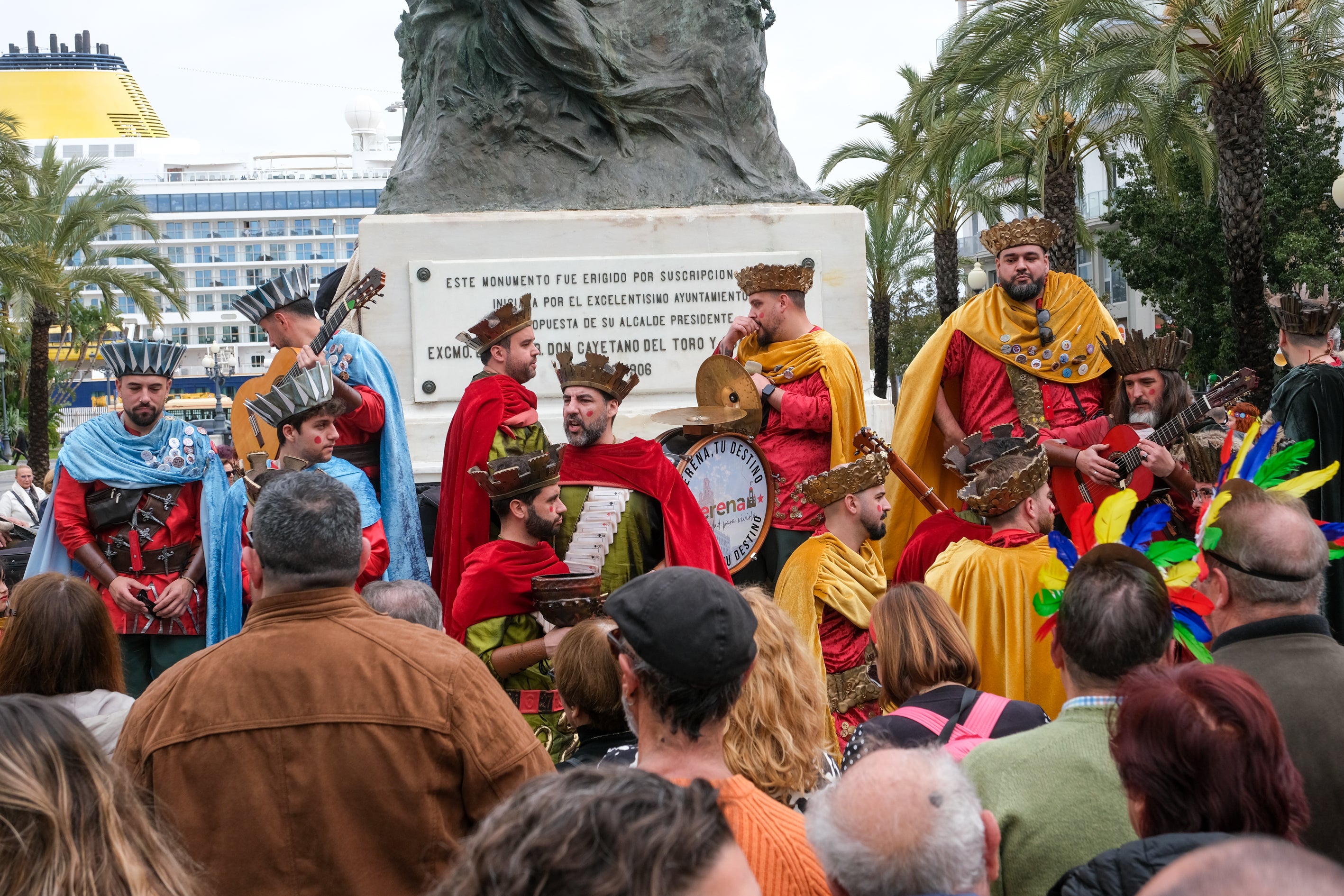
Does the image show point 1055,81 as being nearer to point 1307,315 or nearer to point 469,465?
point 1307,315

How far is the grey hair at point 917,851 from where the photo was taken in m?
2.06

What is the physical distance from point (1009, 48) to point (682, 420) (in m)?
11.4

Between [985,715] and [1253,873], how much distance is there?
2.23m

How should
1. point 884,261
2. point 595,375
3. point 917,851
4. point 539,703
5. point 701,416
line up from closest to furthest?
point 917,851 → point 539,703 → point 595,375 → point 701,416 → point 884,261

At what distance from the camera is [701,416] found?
6.84m

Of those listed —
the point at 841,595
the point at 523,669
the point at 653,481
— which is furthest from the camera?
the point at 653,481

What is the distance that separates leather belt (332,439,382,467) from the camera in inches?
257

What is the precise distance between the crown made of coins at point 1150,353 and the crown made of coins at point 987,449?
0.54 meters

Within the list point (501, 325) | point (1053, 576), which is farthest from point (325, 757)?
point (501, 325)

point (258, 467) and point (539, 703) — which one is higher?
point (258, 467)

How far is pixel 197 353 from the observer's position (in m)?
123

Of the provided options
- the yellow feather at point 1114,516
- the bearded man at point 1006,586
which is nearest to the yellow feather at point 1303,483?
the yellow feather at point 1114,516

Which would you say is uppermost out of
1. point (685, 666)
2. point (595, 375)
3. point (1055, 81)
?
point (1055, 81)

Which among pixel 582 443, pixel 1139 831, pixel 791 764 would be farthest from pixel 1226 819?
pixel 582 443
